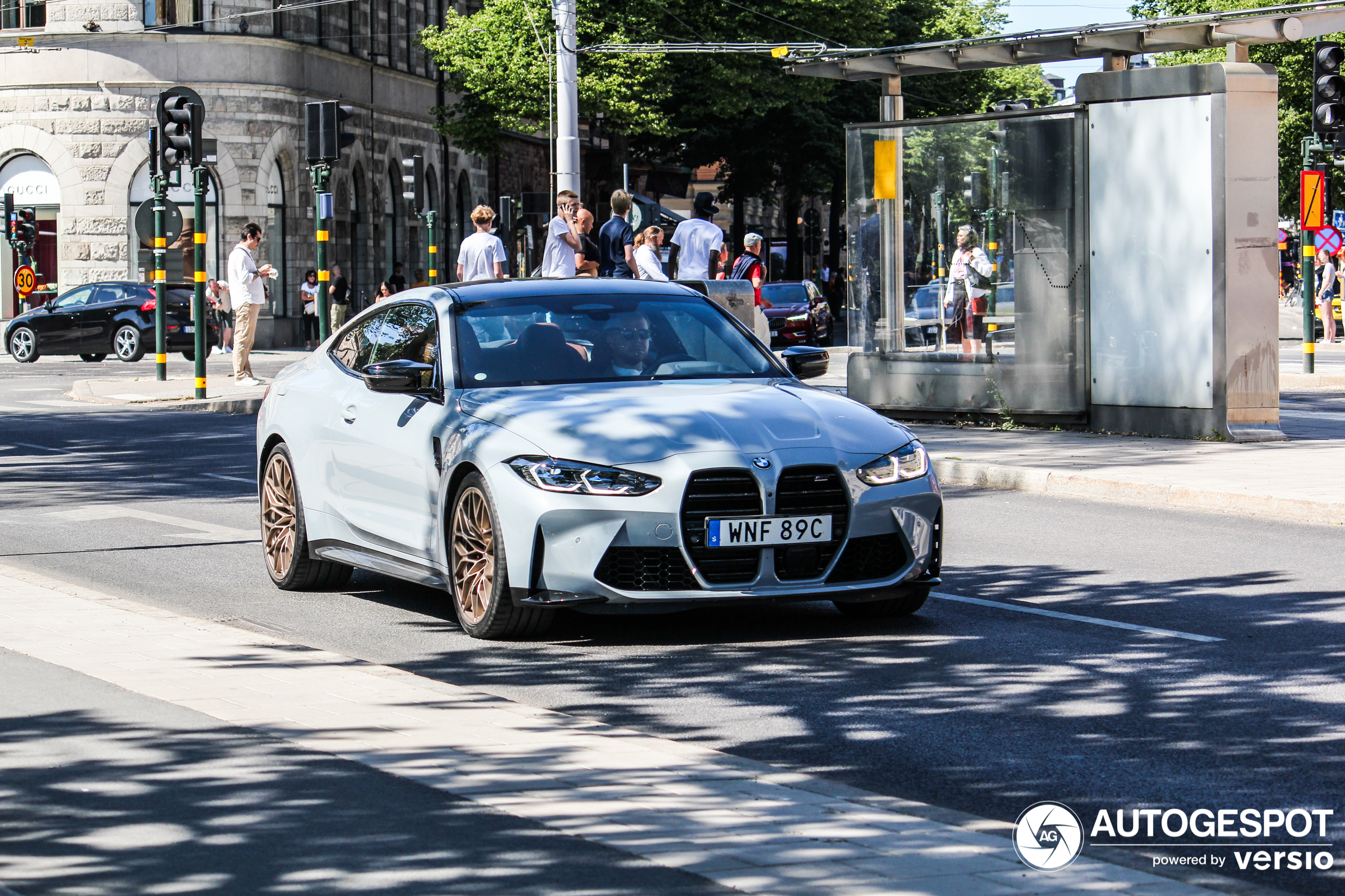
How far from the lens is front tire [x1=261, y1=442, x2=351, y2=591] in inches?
386

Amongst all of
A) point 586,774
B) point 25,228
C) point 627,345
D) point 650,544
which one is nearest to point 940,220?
point 627,345

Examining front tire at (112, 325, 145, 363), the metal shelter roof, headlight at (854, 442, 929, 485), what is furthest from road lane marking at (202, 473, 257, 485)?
front tire at (112, 325, 145, 363)

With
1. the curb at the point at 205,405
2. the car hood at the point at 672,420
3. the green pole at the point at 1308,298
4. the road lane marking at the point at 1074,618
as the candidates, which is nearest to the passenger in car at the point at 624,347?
the car hood at the point at 672,420

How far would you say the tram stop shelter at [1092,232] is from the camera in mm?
16500

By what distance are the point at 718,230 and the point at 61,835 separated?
54.2ft

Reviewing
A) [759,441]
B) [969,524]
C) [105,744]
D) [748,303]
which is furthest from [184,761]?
[748,303]

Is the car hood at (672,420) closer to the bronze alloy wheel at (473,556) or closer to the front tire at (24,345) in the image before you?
the bronze alloy wheel at (473,556)

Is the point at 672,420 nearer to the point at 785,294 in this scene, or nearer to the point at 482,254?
the point at 482,254

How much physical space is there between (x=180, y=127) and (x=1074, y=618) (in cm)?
1870

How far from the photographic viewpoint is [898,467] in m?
8.20

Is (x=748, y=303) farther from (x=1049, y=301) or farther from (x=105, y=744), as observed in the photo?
(x=105, y=744)

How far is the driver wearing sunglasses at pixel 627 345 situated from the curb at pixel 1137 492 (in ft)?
17.1

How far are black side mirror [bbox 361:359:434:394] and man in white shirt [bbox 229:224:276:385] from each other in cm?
1739

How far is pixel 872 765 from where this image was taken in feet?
19.6
